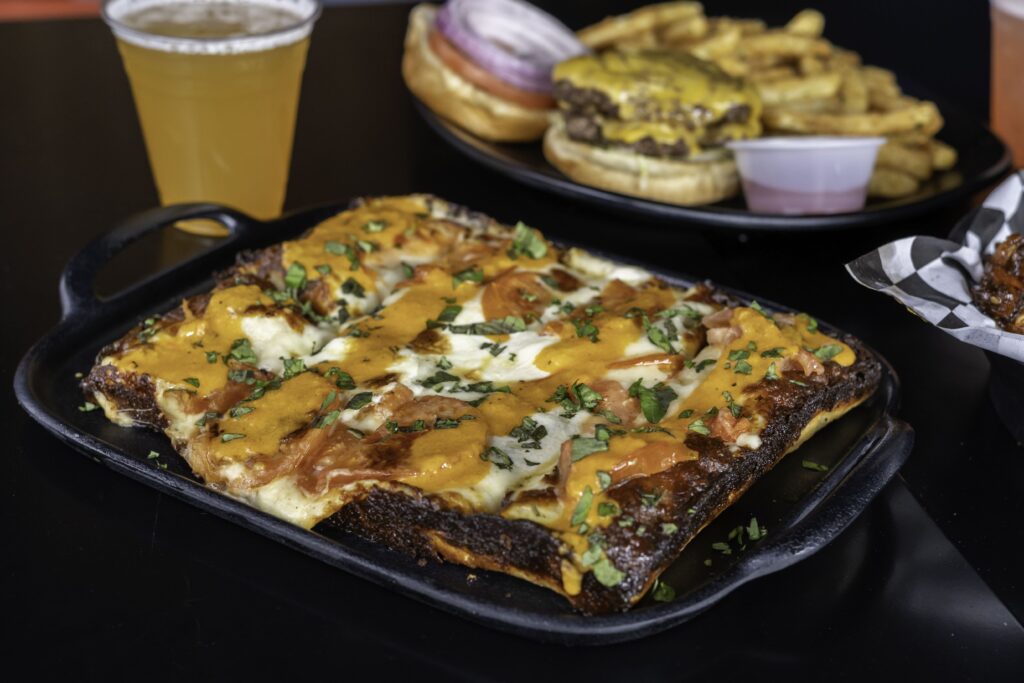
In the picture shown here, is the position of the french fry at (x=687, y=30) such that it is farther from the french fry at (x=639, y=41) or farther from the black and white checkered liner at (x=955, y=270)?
the black and white checkered liner at (x=955, y=270)

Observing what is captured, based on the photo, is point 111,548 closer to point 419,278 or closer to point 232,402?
point 232,402

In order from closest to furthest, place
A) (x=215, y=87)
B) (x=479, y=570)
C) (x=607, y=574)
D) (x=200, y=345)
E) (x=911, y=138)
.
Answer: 1. (x=607, y=574)
2. (x=479, y=570)
3. (x=200, y=345)
4. (x=215, y=87)
5. (x=911, y=138)

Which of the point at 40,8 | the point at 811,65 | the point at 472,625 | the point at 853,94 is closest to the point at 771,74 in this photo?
the point at 811,65

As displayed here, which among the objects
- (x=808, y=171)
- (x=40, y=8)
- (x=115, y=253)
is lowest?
(x=40, y=8)

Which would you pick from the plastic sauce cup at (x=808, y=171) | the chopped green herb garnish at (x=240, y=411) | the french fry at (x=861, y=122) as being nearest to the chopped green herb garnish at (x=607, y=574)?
the chopped green herb garnish at (x=240, y=411)

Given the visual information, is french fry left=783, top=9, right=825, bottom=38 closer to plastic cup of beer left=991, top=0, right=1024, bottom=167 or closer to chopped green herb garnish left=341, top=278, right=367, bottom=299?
plastic cup of beer left=991, top=0, right=1024, bottom=167

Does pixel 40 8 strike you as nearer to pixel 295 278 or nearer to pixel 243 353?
pixel 295 278
